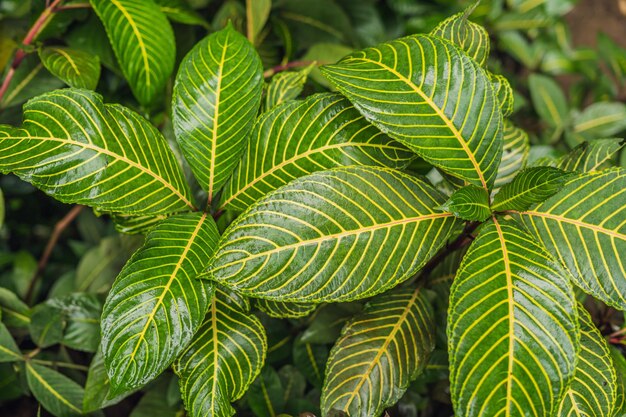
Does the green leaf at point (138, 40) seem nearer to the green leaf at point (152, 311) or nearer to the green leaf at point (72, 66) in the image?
the green leaf at point (72, 66)

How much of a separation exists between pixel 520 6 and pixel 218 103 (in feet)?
4.87

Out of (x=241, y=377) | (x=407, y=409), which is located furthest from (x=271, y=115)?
(x=407, y=409)

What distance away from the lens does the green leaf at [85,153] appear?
0.79 m

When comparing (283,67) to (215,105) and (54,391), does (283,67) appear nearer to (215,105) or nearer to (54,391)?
(215,105)

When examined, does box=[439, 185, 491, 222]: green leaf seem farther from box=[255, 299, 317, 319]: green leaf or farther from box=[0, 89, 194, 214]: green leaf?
box=[0, 89, 194, 214]: green leaf

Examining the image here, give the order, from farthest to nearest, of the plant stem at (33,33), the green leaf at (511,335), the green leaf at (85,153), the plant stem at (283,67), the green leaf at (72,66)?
the plant stem at (283,67)
the plant stem at (33,33)
the green leaf at (72,66)
the green leaf at (85,153)
the green leaf at (511,335)

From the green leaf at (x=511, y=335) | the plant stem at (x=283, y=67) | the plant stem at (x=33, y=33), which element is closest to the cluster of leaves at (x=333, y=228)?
the green leaf at (x=511, y=335)

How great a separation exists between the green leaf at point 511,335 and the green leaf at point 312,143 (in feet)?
0.81

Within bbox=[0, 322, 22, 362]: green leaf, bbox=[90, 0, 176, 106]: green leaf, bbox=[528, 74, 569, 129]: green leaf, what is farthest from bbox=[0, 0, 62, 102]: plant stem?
bbox=[528, 74, 569, 129]: green leaf

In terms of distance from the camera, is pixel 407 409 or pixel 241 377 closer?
pixel 241 377

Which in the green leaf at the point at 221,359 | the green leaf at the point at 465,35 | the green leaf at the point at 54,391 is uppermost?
the green leaf at the point at 465,35

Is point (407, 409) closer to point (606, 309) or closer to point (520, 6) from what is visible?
point (606, 309)

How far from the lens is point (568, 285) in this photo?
73 centimetres

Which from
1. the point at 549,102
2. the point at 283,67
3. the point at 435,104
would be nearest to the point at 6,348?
the point at 283,67
